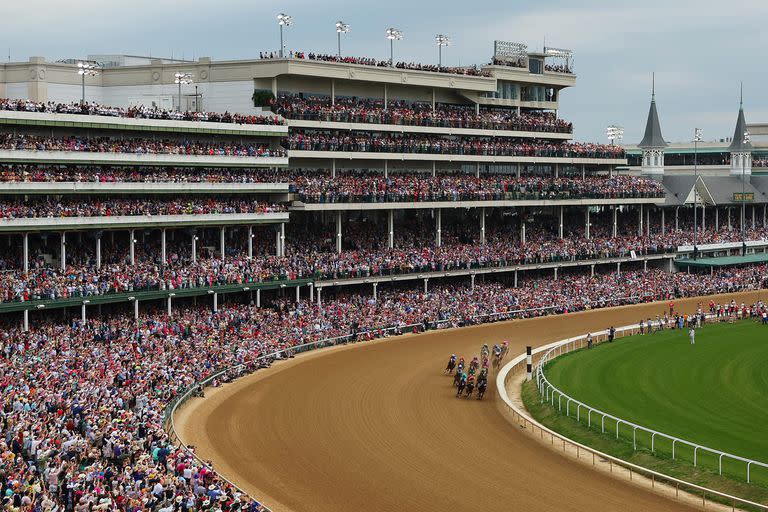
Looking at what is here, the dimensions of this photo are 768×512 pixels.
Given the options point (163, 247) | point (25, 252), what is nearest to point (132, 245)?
point (163, 247)

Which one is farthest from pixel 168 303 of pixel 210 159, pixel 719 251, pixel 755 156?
pixel 755 156

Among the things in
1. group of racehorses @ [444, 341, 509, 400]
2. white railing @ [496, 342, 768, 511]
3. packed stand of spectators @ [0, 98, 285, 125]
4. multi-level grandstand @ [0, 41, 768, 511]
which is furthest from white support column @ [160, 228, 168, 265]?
white railing @ [496, 342, 768, 511]

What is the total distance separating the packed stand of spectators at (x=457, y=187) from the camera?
2200 inches

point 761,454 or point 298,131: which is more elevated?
point 298,131

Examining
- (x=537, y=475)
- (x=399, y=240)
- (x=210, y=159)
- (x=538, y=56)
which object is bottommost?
(x=537, y=475)

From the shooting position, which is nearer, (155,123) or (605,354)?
(605,354)

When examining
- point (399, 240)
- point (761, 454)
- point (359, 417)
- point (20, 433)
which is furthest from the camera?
point (399, 240)

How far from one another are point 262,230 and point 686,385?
81.5ft

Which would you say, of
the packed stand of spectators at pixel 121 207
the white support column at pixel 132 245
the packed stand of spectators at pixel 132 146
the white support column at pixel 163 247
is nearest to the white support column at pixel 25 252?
the packed stand of spectators at pixel 121 207

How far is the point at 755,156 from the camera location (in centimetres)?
10406

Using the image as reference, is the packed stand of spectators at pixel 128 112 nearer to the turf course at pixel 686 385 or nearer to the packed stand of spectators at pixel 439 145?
the packed stand of spectators at pixel 439 145

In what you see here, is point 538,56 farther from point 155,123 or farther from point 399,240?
point 155,123

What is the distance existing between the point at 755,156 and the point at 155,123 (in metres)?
73.2

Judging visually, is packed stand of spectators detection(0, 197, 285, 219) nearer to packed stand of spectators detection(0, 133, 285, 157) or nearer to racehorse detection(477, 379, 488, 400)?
packed stand of spectators detection(0, 133, 285, 157)
